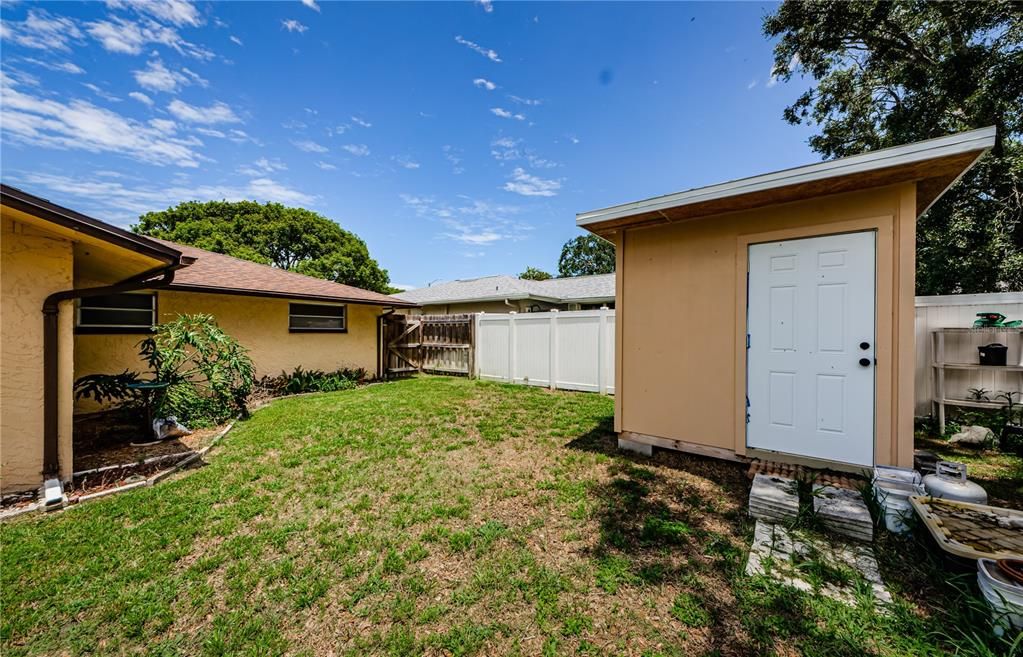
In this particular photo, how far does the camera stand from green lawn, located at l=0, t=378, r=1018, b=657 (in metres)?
1.93

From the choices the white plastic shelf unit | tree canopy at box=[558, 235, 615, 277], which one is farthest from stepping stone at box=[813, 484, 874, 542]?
tree canopy at box=[558, 235, 615, 277]

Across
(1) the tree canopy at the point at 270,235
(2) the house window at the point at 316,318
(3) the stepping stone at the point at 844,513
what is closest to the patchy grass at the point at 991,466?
(3) the stepping stone at the point at 844,513

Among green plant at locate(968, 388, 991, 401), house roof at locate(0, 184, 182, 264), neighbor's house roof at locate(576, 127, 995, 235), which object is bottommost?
green plant at locate(968, 388, 991, 401)

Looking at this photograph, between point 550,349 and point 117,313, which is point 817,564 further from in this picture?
point 117,313

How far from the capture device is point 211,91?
8273 millimetres

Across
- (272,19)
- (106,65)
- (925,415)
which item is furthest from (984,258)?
(106,65)

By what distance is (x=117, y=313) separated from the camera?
688 cm

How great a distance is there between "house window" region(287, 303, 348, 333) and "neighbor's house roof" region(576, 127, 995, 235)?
26.3ft

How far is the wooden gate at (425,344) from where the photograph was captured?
1066 cm

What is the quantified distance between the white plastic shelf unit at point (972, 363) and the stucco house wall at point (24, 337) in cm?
1049

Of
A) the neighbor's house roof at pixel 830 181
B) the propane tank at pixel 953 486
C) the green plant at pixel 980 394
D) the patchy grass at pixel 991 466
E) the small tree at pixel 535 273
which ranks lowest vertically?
the patchy grass at pixel 991 466

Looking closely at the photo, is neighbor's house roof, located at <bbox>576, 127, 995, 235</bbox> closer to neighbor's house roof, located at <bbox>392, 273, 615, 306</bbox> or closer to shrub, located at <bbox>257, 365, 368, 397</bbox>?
shrub, located at <bbox>257, 365, 368, 397</bbox>

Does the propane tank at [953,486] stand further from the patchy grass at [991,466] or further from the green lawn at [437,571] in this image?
the patchy grass at [991,466]

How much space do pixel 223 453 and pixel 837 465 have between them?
22.6 ft
